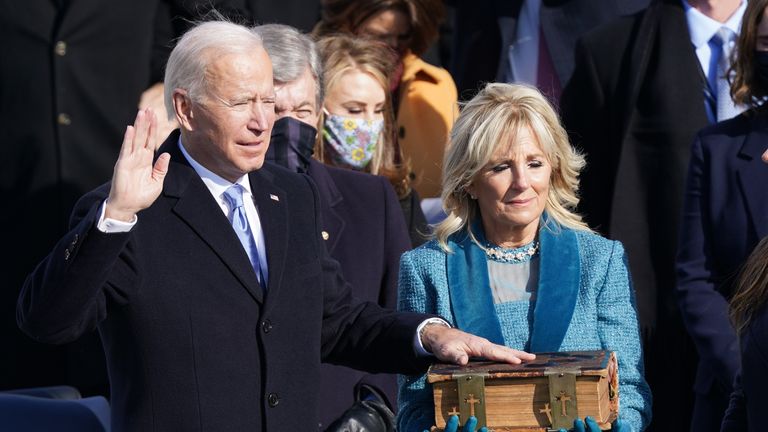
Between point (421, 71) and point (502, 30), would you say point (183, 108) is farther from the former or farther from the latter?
point (502, 30)

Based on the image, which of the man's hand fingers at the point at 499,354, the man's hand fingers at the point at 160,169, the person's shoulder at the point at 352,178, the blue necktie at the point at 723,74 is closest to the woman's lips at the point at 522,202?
the man's hand fingers at the point at 499,354

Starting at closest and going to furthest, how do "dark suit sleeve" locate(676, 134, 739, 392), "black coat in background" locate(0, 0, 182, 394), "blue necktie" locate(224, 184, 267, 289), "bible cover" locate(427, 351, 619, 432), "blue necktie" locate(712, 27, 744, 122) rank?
1. "bible cover" locate(427, 351, 619, 432)
2. "blue necktie" locate(224, 184, 267, 289)
3. "dark suit sleeve" locate(676, 134, 739, 392)
4. "blue necktie" locate(712, 27, 744, 122)
5. "black coat in background" locate(0, 0, 182, 394)

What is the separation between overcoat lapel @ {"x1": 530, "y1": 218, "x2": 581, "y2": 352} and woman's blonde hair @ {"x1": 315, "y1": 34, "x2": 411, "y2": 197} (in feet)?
4.64

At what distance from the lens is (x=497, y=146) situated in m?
4.48

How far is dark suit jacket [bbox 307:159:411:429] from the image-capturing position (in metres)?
5.00

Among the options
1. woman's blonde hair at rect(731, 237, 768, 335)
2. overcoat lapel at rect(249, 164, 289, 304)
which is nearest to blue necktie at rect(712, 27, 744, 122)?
woman's blonde hair at rect(731, 237, 768, 335)

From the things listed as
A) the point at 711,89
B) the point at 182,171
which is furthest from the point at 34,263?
the point at 711,89

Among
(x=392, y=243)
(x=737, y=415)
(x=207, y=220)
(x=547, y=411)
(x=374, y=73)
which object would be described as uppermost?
(x=374, y=73)

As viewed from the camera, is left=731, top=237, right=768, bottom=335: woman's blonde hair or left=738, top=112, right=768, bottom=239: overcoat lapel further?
left=738, top=112, right=768, bottom=239: overcoat lapel

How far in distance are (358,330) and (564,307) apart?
2.06 feet

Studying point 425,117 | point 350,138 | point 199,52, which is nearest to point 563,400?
point 199,52

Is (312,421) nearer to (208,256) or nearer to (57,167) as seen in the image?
(208,256)

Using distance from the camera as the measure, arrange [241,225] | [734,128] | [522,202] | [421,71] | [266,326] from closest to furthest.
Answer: [266,326], [241,225], [522,202], [734,128], [421,71]

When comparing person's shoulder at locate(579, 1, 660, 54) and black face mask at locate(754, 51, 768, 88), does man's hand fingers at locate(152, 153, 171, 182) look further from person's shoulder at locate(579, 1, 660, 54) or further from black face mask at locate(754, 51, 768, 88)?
person's shoulder at locate(579, 1, 660, 54)
